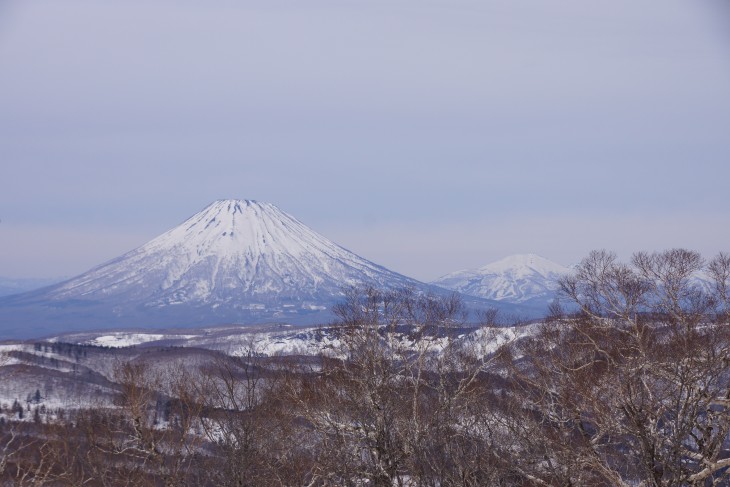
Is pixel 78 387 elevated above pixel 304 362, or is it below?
below

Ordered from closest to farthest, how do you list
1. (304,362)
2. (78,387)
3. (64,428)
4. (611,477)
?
(611,477), (64,428), (304,362), (78,387)

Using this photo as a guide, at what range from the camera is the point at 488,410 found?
23.4m

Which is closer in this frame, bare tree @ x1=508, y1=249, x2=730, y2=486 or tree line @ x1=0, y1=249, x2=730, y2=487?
bare tree @ x1=508, y1=249, x2=730, y2=486

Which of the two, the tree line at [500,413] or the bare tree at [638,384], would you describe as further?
the tree line at [500,413]

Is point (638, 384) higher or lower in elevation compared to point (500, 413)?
higher

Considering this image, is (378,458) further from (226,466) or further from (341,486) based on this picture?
(226,466)

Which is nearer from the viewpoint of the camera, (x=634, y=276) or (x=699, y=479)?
(x=699, y=479)

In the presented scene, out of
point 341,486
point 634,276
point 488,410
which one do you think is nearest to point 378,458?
point 341,486

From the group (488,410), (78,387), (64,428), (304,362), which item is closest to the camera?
(64,428)

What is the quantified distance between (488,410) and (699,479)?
39.7 feet

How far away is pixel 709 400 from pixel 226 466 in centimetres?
1109

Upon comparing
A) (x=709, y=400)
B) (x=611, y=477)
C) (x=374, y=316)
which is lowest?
(x=611, y=477)

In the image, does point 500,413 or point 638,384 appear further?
point 500,413

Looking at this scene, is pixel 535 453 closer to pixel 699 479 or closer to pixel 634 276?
pixel 699 479
